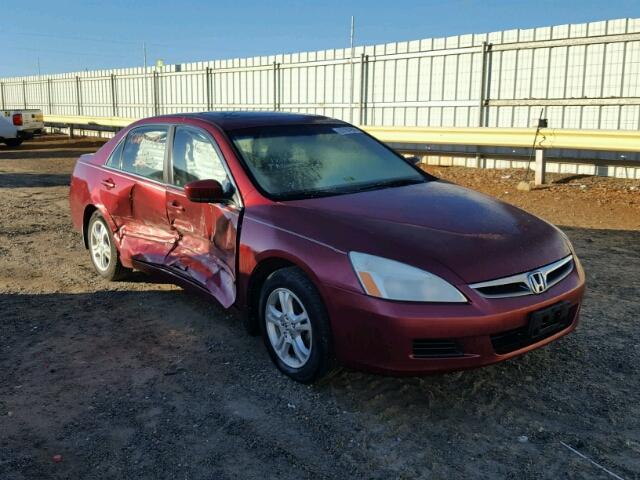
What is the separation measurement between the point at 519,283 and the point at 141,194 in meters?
3.13

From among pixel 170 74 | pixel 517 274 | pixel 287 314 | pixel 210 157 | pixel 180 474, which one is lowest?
pixel 180 474

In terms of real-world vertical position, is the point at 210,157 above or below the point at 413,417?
above

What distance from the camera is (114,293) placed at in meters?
5.46

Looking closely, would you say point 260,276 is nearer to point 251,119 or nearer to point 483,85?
point 251,119

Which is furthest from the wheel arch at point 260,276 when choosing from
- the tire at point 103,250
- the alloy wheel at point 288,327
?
the tire at point 103,250

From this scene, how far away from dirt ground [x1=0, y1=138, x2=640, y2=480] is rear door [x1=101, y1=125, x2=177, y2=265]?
1.66ft

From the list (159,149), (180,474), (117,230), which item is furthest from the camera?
(117,230)

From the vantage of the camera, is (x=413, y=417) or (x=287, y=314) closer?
(x=413, y=417)

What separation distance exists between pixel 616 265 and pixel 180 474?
16.4ft

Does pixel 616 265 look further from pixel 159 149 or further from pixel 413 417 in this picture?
pixel 159 149

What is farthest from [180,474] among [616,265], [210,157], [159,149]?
[616,265]

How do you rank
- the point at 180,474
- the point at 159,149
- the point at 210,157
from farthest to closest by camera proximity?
the point at 159,149, the point at 210,157, the point at 180,474

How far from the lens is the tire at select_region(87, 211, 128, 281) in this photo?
5.59 m

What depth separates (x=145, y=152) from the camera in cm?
523
